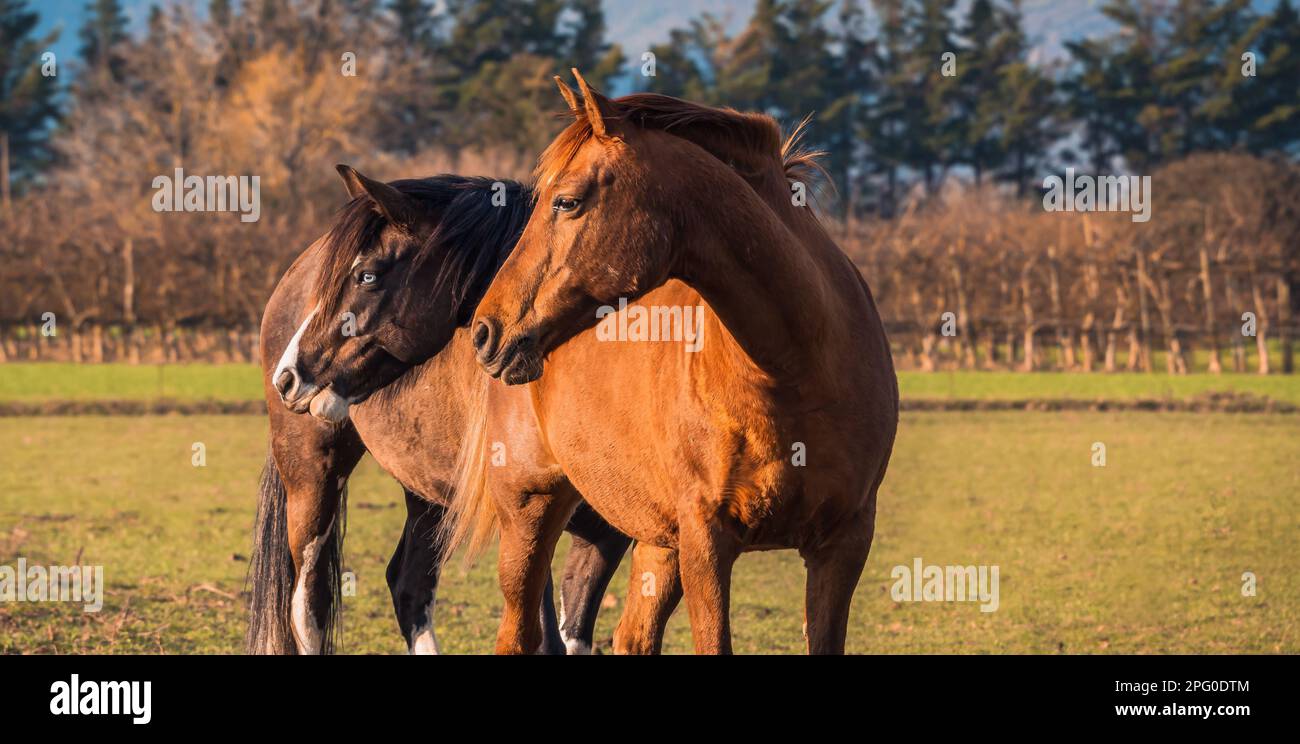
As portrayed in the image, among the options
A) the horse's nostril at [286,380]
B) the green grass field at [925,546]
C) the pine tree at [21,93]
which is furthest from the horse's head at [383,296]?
the pine tree at [21,93]

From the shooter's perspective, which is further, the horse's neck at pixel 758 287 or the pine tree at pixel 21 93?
the pine tree at pixel 21 93

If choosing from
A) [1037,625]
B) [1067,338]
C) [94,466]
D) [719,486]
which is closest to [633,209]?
[719,486]

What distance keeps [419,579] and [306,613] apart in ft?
1.74

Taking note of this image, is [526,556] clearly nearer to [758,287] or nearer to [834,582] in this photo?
[834,582]

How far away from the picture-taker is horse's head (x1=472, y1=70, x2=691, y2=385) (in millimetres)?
3750

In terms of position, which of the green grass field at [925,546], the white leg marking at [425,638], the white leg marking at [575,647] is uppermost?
the white leg marking at [575,647]

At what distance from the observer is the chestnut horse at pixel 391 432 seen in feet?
18.1

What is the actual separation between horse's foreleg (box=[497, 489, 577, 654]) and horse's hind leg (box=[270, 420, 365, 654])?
67.8 inches

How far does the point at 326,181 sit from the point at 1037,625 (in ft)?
141

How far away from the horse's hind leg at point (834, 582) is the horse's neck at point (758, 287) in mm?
476

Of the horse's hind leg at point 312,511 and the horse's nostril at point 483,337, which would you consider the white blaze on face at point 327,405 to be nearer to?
the horse's hind leg at point 312,511

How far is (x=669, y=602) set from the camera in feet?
16.4

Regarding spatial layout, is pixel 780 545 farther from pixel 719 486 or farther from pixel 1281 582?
pixel 1281 582

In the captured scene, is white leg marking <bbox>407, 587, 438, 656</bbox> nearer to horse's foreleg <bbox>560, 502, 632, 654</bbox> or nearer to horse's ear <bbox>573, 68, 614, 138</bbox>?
horse's foreleg <bbox>560, 502, 632, 654</bbox>
